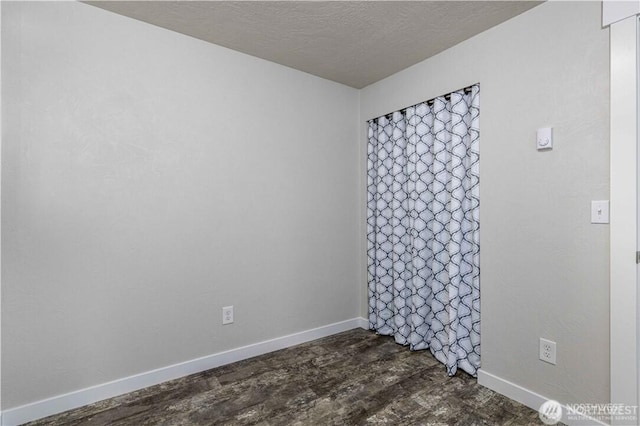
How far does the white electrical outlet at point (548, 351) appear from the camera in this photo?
5.99 feet

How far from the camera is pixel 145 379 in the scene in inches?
83.2

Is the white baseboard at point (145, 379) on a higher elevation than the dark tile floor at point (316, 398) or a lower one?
higher

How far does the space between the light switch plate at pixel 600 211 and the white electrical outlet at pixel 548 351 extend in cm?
72

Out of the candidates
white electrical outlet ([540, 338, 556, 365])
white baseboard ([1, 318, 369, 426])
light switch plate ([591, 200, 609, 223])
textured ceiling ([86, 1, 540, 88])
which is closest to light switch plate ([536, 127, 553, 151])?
light switch plate ([591, 200, 609, 223])

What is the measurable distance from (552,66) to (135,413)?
120 inches

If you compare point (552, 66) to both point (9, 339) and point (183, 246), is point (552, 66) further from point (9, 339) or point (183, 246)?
point (9, 339)

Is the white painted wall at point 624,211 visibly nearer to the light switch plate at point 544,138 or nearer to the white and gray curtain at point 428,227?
the light switch plate at point 544,138

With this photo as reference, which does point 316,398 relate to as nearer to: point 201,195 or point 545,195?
point 201,195

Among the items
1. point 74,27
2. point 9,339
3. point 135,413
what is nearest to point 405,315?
point 135,413

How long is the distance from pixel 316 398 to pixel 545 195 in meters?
1.80

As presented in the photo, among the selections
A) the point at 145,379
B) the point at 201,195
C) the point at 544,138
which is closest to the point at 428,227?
the point at 544,138

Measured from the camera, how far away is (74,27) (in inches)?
74.4

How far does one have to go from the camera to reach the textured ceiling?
191 centimetres

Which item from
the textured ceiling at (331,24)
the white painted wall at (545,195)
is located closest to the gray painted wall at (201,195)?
the white painted wall at (545,195)
